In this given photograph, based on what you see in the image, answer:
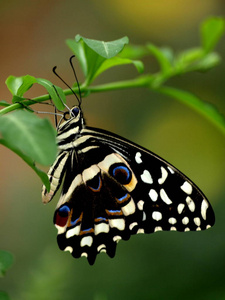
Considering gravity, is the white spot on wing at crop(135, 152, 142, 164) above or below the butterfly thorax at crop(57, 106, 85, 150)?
below

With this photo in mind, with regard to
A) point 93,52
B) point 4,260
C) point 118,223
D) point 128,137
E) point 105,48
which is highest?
point 128,137

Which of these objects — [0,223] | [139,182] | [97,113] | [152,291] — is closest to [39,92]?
[97,113]

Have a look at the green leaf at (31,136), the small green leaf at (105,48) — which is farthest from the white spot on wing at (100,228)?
the green leaf at (31,136)

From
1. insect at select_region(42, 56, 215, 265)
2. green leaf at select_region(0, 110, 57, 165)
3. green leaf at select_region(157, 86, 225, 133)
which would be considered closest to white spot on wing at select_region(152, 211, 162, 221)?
insect at select_region(42, 56, 215, 265)

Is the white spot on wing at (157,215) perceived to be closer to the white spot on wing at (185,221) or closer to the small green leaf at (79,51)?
the white spot on wing at (185,221)

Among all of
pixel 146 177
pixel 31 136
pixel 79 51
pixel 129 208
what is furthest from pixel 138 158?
pixel 31 136

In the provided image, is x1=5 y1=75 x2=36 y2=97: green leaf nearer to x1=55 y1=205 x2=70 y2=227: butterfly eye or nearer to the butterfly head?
the butterfly head

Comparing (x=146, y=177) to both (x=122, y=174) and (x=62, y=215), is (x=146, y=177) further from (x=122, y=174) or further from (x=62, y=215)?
(x=62, y=215)
